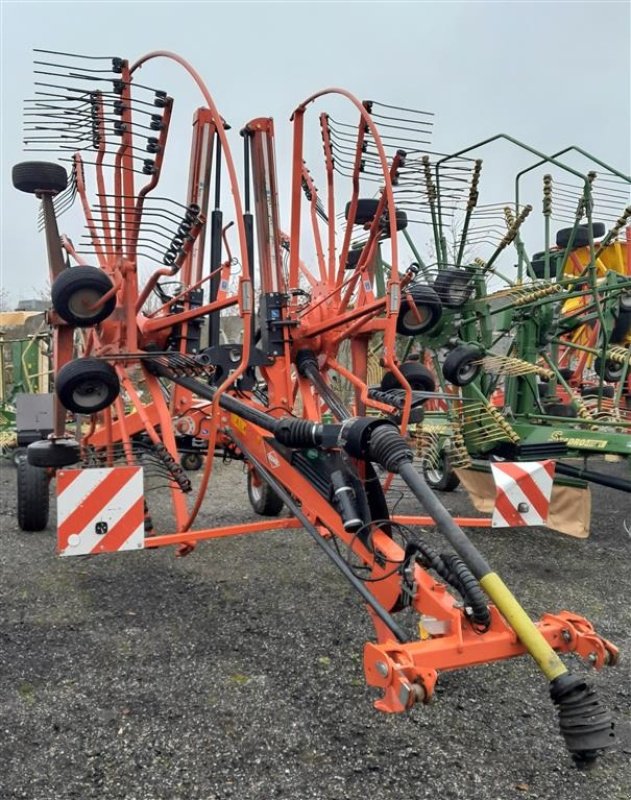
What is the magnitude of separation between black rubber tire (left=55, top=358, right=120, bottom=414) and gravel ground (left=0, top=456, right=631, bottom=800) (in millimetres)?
1198

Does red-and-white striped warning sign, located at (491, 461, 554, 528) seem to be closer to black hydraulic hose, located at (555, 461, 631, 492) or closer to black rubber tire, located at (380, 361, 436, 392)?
black rubber tire, located at (380, 361, 436, 392)

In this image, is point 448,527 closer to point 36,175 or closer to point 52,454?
point 52,454

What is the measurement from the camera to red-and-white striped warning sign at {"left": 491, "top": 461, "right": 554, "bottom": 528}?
4035 millimetres

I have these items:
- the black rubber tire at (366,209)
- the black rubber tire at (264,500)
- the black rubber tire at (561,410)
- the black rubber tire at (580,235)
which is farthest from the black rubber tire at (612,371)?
the black rubber tire at (264,500)

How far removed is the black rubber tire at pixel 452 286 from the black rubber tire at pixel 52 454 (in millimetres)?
3162

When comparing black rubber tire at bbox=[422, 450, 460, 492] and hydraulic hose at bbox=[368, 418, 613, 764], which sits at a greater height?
hydraulic hose at bbox=[368, 418, 613, 764]

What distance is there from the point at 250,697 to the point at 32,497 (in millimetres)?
3473

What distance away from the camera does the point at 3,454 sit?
10227mm

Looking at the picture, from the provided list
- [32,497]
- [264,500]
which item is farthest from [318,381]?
[32,497]

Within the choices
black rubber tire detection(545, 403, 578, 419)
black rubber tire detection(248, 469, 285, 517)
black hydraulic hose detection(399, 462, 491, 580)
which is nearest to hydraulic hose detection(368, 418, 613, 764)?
black hydraulic hose detection(399, 462, 491, 580)

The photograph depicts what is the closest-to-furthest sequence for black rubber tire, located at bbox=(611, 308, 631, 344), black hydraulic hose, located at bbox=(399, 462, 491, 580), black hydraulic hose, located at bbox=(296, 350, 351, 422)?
black hydraulic hose, located at bbox=(399, 462, 491, 580) → black hydraulic hose, located at bbox=(296, 350, 351, 422) → black rubber tire, located at bbox=(611, 308, 631, 344)

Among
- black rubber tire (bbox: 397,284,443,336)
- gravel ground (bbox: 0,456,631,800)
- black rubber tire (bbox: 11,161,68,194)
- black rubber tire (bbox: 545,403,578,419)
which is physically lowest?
gravel ground (bbox: 0,456,631,800)

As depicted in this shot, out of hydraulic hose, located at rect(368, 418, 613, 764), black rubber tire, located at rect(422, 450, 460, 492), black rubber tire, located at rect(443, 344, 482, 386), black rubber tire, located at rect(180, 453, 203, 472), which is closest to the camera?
hydraulic hose, located at rect(368, 418, 613, 764)

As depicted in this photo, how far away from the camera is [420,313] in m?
5.25
